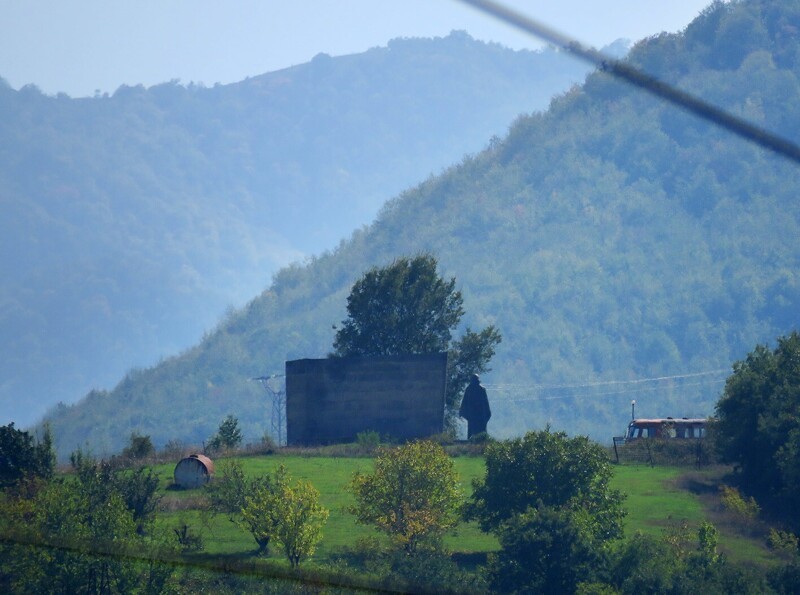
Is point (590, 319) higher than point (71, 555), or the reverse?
point (590, 319)

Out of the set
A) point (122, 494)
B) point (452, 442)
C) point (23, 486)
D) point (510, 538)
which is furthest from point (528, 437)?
point (452, 442)

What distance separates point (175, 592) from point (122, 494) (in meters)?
5.73

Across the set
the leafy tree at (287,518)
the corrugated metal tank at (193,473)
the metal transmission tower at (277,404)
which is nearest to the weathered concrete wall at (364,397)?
the metal transmission tower at (277,404)

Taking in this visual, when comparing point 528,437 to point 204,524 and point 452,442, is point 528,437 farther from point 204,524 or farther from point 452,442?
point 452,442

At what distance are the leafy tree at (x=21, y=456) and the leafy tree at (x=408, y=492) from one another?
30.6ft

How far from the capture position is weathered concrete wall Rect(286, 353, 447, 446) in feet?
171

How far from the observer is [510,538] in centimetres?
2794

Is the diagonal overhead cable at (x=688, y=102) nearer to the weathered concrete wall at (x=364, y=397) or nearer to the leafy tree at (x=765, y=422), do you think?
the leafy tree at (x=765, y=422)

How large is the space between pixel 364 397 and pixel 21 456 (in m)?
19.7

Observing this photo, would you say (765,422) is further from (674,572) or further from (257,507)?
(257,507)

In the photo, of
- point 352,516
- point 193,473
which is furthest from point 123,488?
point 352,516

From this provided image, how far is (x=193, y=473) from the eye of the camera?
122ft

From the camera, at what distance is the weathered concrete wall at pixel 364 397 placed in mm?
52031

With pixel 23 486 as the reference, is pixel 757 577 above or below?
below
